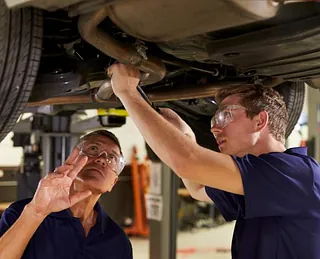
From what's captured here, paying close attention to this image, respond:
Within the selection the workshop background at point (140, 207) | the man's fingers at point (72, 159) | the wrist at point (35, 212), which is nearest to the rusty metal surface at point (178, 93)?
the man's fingers at point (72, 159)

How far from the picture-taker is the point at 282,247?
1.50 meters

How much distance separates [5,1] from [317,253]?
109 cm

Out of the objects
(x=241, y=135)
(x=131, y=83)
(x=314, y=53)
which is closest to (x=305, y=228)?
(x=241, y=135)

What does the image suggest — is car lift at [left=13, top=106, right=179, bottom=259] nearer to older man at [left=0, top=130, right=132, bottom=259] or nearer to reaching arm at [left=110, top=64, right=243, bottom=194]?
older man at [left=0, top=130, right=132, bottom=259]

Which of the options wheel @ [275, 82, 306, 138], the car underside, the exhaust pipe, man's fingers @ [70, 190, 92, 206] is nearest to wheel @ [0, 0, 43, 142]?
the car underside

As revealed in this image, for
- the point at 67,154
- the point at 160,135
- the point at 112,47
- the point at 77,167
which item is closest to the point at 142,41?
the point at 112,47

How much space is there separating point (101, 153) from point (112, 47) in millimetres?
516

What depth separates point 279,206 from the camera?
4.72ft

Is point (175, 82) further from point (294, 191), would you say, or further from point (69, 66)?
point (294, 191)

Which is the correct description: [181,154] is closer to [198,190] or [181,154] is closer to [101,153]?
[101,153]

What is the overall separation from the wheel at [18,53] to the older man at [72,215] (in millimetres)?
271

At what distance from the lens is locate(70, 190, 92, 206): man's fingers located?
5.07 ft

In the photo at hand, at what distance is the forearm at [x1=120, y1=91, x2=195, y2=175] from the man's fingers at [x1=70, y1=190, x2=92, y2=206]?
300 millimetres

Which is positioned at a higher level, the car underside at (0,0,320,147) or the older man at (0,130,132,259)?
the car underside at (0,0,320,147)
